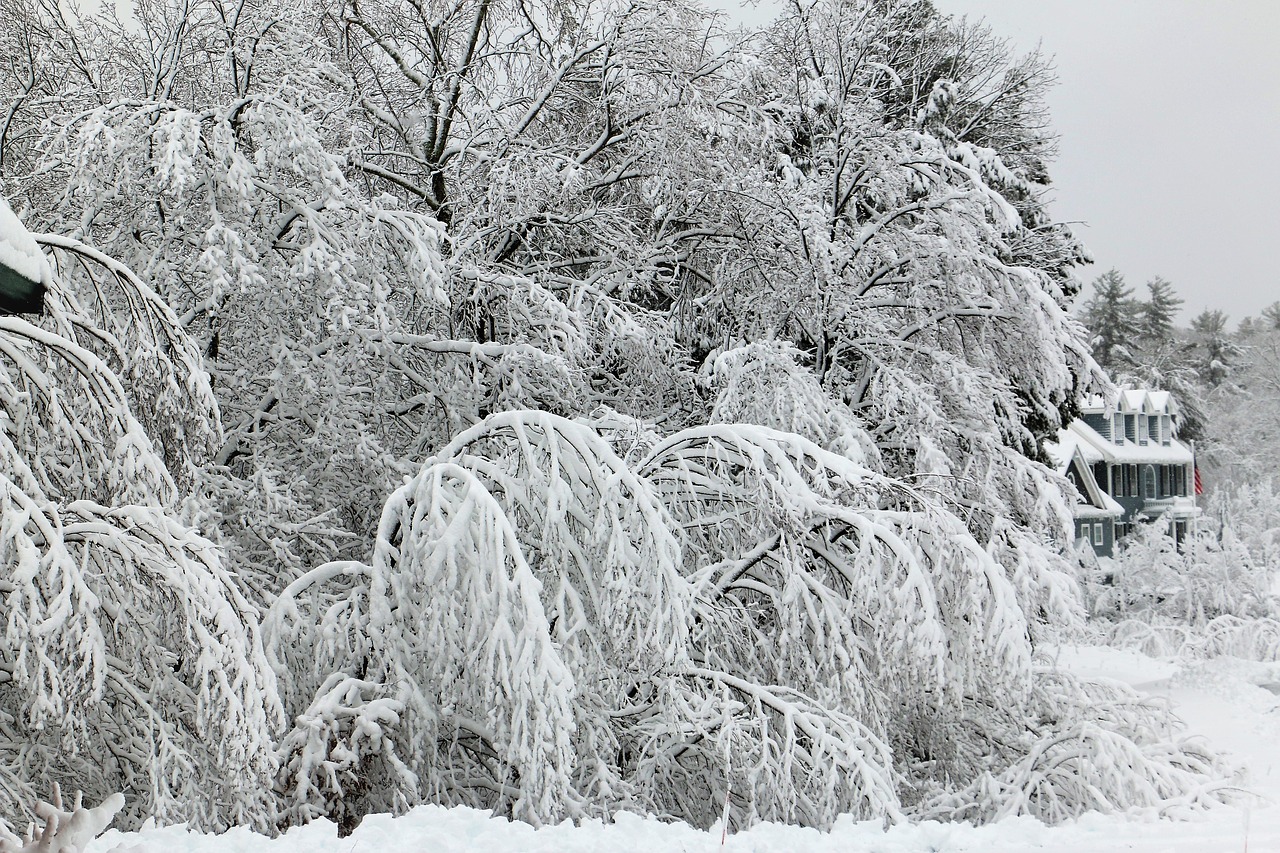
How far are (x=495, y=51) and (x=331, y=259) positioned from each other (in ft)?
15.3

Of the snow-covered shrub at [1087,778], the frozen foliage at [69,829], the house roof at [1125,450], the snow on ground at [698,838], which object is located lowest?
the snow-covered shrub at [1087,778]

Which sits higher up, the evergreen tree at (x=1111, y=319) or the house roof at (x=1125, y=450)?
the evergreen tree at (x=1111, y=319)

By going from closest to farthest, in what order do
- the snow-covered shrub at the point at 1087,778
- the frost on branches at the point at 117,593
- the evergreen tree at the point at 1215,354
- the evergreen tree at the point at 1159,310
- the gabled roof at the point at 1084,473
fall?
the frost on branches at the point at 117,593, the snow-covered shrub at the point at 1087,778, the gabled roof at the point at 1084,473, the evergreen tree at the point at 1215,354, the evergreen tree at the point at 1159,310

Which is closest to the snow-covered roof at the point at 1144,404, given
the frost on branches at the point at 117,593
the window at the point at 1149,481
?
the window at the point at 1149,481

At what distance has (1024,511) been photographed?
11.0 metres

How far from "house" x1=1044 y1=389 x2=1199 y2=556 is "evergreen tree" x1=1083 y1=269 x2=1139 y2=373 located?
12.7 meters

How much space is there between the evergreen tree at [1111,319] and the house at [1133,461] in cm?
1270

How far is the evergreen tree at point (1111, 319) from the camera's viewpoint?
174 ft

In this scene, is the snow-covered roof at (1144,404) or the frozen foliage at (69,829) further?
the snow-covered roof at (1144,404)

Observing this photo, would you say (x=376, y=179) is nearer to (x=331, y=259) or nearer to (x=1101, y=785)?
(x=331, y=259)

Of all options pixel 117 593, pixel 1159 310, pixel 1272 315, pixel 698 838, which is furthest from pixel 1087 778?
pixel 1272 315

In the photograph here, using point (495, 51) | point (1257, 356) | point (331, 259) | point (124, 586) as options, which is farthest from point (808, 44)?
point (1257, 356)

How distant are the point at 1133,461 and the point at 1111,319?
1838 centimetres

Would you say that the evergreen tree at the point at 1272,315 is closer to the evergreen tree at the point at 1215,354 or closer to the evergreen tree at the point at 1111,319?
the evergreen tree at the point at 1215,354
